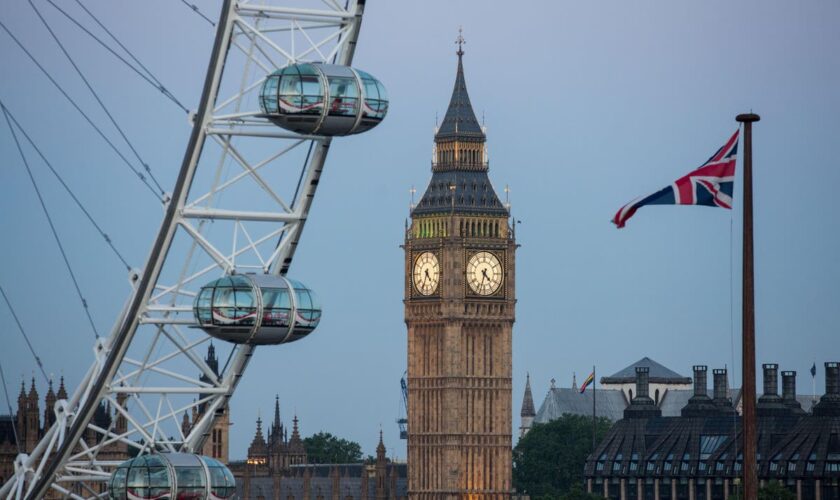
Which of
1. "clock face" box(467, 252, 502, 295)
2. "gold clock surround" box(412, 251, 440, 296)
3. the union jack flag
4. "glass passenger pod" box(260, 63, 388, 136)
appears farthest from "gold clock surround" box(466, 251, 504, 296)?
the union jack flag

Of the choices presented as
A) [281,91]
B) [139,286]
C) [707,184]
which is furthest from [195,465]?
[707,184]

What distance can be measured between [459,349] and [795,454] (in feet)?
78.8

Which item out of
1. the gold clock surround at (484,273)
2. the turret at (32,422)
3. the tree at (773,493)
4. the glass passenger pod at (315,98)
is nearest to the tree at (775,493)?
the tree at (773,493)

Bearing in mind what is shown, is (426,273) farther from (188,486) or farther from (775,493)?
(188,486)

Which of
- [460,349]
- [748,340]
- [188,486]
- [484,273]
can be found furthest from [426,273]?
[748,340]

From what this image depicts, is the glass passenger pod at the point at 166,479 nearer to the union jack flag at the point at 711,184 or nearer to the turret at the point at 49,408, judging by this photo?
the union jack flag at the point at 711,184

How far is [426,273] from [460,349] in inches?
241

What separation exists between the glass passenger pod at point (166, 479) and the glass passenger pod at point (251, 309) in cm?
386

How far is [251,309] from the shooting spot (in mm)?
84750

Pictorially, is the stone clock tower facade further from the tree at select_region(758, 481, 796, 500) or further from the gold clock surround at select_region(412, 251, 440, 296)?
the tree at select_region(758, 481, 796, 500)

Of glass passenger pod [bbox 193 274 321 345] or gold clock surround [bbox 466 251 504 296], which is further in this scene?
gold clock surround [bbox 466 251 504 296]

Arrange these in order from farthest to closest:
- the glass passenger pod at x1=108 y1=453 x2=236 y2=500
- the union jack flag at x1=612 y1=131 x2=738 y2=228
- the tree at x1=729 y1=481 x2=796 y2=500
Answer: the tree at x1=729 y1=481 x2=796 y2=500, the glass passenger pod at x1=108 y1=453 x2=236 y2=500, the union jack flag at x1=612 y1=131 x2=738 y2=228

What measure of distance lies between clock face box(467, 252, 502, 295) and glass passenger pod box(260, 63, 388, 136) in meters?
113

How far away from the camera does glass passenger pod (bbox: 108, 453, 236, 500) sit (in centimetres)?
8462
